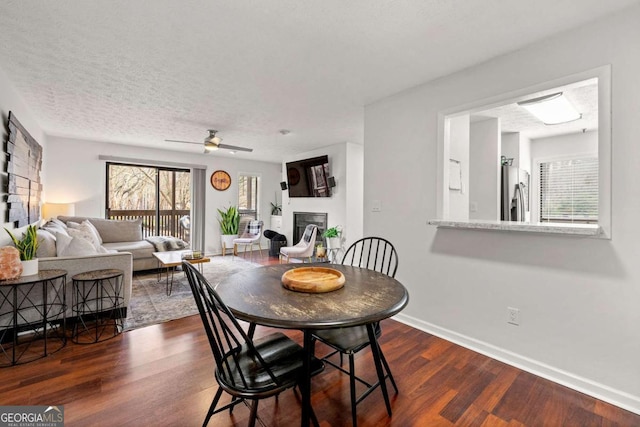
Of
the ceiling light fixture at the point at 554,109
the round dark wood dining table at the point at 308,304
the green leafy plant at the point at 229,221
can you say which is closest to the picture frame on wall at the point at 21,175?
the round dark wood dining table at the point at 308,304

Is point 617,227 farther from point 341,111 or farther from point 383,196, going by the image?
point 341,111

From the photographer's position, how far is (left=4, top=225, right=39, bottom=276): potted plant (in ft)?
7.37

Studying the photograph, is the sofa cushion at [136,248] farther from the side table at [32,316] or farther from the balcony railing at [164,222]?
the side table at [32,316]

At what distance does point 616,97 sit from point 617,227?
30.6 inches

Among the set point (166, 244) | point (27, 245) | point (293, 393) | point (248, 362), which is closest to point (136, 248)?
point (166, 244)

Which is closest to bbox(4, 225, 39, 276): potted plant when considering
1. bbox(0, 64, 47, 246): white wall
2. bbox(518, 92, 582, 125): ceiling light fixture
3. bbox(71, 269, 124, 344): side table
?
bbox(0, 64, 47, 246): white wall

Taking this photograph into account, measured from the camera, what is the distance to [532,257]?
2051mm

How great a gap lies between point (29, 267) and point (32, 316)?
52cm

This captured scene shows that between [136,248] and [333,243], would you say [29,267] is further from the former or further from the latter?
[333,243]

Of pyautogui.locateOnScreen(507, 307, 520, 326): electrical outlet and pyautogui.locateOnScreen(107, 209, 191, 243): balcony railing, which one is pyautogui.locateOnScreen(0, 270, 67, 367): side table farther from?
pyautogui.locateOnScreen(107, 209, 191, 243): balcony railing

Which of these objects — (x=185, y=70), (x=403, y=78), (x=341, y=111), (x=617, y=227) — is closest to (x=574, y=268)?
(x=617, y=227)

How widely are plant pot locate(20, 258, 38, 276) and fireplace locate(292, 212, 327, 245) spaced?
13.7ft

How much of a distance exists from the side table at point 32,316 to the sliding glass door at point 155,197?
397 cm

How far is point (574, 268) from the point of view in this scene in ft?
6.12
